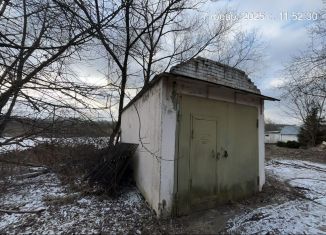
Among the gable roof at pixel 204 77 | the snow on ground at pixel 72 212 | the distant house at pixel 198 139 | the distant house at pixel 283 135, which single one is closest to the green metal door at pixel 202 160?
the distant house at pixel 198 139

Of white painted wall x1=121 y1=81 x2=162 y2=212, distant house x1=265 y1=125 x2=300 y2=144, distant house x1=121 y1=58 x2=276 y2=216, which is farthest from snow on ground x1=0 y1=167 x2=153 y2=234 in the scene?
distant house x1=265 y1=125 x2=300 y2=144

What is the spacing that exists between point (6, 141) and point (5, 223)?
2.68 metres

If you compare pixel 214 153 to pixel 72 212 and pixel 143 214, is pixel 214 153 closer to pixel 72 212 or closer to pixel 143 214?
pixel 143 214

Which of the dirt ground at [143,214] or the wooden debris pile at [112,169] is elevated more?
the wooden debris pile at [112,169]

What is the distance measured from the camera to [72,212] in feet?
16.6

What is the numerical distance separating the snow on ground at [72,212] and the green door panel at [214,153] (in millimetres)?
1020

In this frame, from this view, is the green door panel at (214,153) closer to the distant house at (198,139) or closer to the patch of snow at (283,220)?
the distant house at (198,139)

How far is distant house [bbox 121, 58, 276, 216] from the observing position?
4.70 meters

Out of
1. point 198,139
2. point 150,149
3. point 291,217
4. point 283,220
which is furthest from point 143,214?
point 291,217

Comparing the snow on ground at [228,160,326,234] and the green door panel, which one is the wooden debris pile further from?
the snow on ground at [228,160,326,234]

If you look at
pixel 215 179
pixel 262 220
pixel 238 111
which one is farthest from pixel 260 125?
pixel 262 220

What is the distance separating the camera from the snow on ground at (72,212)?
4414 millimetres

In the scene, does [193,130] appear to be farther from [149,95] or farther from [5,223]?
[5,223]

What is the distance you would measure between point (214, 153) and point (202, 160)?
376mm
